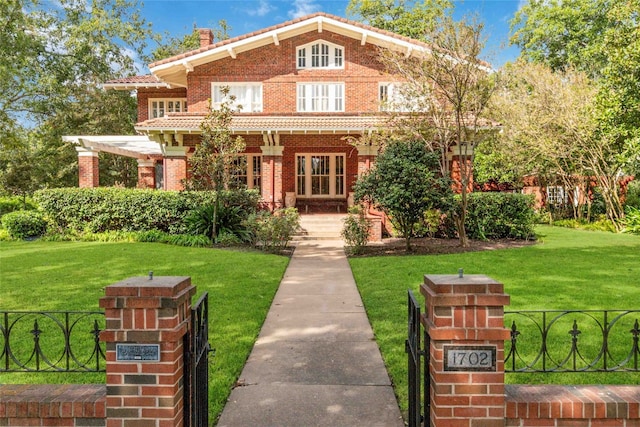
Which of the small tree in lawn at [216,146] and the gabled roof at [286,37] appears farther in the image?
the gabled roof at [286,37]

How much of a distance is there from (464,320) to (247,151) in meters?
17.9

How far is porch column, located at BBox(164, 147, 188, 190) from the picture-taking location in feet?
60.3

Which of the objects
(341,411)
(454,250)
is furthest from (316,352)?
(454,250)

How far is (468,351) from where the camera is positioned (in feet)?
9.19

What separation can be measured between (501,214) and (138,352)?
1373 centimetres

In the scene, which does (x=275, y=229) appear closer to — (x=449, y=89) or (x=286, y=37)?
(x=449, y=89)

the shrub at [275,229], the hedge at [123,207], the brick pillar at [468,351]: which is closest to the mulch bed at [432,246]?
the shrub at [275,229]

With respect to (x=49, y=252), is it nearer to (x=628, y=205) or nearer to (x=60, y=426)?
(x=60, y=426)

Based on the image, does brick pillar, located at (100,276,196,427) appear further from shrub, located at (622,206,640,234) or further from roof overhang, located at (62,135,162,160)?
shrub, located at (622,206,640,234)

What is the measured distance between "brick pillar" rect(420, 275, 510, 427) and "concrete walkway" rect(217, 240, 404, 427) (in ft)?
2.53

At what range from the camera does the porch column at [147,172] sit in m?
23.9

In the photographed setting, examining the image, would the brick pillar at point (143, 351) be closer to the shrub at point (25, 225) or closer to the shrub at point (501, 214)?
the shrub at point (501, 214)

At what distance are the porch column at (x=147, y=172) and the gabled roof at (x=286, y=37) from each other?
5.45 metres

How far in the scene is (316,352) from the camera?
16.3 feet
